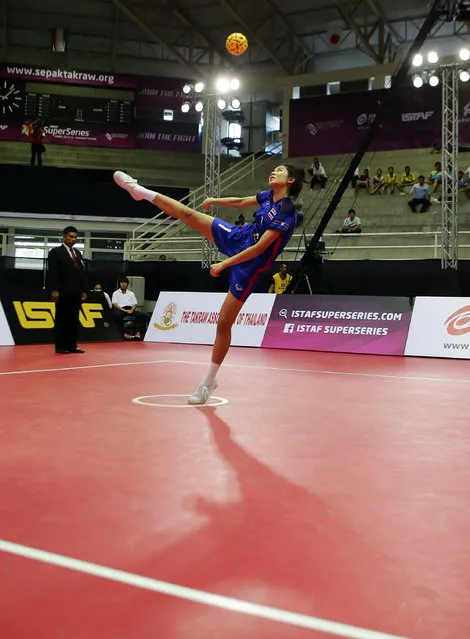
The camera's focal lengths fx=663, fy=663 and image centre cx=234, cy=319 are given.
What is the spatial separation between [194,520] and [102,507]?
1.23 feet

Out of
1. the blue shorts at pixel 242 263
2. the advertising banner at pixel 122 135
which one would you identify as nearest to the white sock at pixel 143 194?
the blue shorts at pixel 242 263

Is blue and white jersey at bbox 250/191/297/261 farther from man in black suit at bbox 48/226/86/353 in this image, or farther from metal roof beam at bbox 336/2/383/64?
metal roof beam at bbox 336/2/383/64

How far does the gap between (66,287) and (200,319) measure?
3301mm

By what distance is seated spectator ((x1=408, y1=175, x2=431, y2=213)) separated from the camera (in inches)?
716

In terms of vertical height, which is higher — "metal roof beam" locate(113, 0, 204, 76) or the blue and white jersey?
"metal roof beam" locate(113, 0, 204, 76)

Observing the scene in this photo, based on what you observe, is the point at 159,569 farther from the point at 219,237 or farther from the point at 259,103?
the point at 259,103

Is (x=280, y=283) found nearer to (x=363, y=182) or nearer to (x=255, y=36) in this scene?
(x=363, y=182)

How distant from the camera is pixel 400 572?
192 cm

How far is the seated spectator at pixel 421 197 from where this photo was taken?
18.2 metres

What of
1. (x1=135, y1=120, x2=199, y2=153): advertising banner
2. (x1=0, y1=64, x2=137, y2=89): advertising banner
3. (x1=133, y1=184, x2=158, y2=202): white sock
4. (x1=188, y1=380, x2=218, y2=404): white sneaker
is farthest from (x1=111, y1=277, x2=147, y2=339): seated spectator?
(x1=0, y1=64, x2=137, y2=89): advertising banner

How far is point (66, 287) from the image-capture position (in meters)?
9.77

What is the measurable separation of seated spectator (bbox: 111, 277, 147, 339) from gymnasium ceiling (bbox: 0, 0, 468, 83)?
13874mm

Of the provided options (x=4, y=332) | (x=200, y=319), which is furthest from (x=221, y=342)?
(x=200, y=319)

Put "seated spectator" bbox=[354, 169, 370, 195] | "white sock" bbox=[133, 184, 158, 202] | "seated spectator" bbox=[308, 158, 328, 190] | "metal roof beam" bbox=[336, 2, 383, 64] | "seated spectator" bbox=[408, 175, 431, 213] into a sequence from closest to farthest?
"white sock" bbox=[133, 184, 158, 202] < "seated spectator" bbox=[408, 175, 431, 213] < "seated spectator" bbox=[354, 169, 370, 195] < "seated spectator" bbox=[308, 158, 328, 190] < "metal roof beam" bbox=[336, 2, 383, 64]
